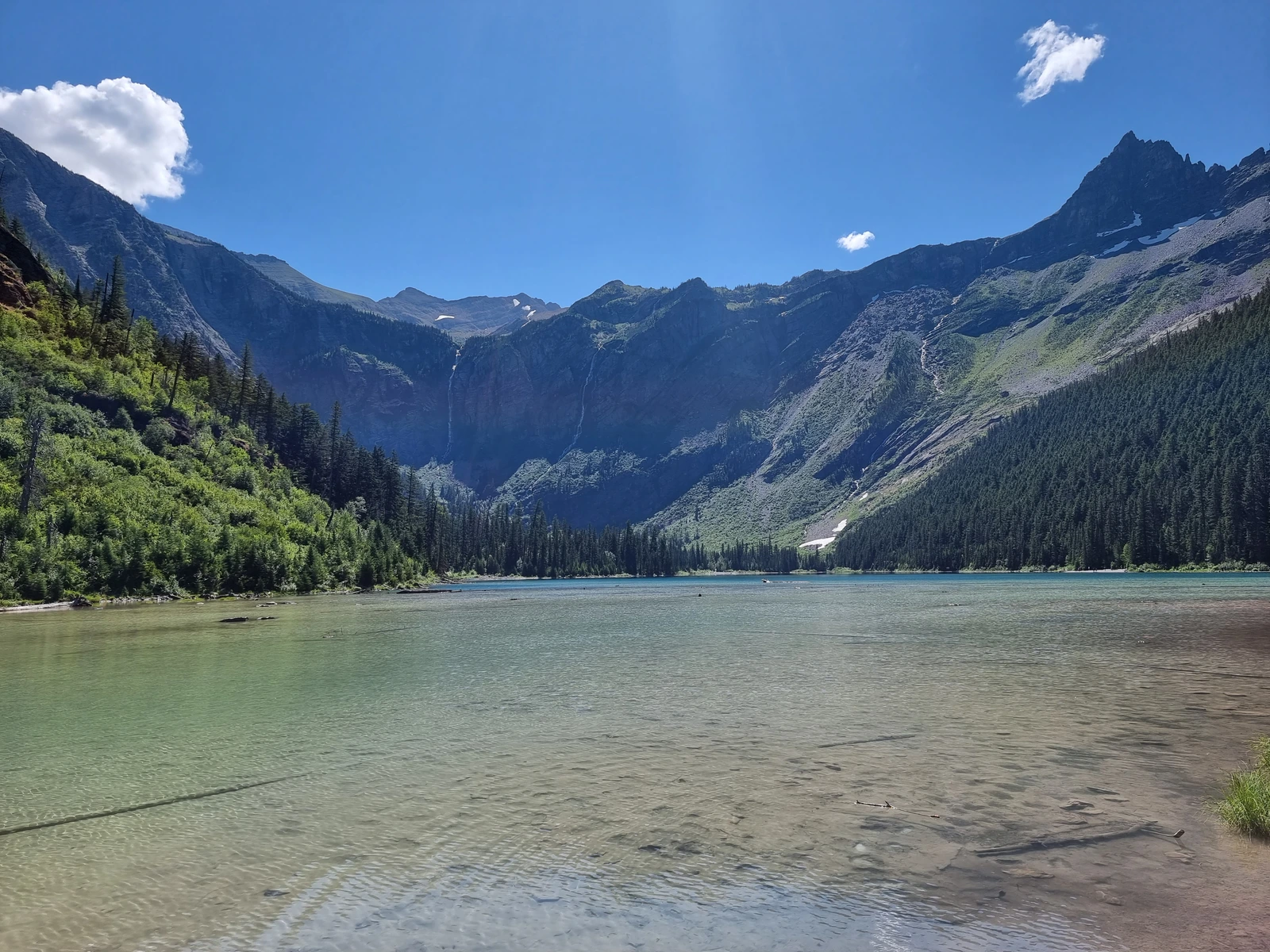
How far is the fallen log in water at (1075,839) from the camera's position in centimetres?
1173

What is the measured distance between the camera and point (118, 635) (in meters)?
46.0

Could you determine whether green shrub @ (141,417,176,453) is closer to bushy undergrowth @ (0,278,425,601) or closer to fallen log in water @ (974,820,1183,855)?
bushy undergrowth @ (0,278,425,601)

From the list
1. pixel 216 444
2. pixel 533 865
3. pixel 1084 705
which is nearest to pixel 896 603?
pixel 1084 705

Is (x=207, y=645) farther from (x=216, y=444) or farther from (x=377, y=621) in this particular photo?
(x=216, y=444)

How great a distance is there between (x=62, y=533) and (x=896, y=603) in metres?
88.0

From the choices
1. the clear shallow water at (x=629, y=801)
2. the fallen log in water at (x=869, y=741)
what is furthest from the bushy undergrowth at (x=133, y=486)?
the fallen log in water at (x=869, y=741)

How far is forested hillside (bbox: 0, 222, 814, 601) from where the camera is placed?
72.4m

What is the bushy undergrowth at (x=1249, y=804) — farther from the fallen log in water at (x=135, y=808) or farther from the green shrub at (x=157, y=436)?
the green shrub at (x=157, y=436)

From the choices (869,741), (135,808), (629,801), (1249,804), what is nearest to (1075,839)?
(1249,804)

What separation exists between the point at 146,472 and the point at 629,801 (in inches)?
3757

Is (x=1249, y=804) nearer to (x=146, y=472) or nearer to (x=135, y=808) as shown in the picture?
(x=135, y=808)

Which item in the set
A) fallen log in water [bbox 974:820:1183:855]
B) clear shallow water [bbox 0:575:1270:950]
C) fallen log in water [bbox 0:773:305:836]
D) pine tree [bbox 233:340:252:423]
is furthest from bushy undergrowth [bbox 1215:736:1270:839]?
pine tree [bbox 233:340:252:423]

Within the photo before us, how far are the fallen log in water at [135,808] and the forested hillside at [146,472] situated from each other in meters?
67.3

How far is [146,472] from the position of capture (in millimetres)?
89000
